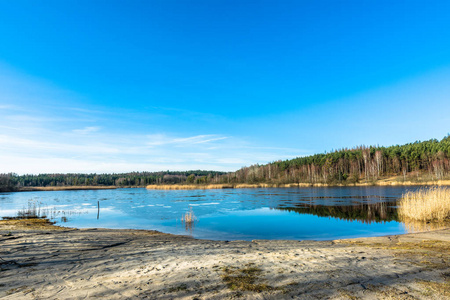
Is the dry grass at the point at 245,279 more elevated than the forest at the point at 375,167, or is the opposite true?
the forest at the point at 375,167

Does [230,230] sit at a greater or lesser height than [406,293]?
lesser

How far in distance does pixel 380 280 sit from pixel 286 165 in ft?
450

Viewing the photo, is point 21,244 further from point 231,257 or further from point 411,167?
point 411,167

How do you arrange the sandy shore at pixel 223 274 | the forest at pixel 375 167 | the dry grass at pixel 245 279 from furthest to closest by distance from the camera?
1. the forest at pixel 375 167
2. the dry grass at pixel 245 279
3. the sandy shore at pixel 223 274

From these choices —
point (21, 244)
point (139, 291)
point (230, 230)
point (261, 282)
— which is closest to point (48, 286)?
point (139, 291)

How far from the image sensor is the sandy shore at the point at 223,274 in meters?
5.05

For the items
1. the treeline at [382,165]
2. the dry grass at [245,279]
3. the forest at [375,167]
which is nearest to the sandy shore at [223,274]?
the dry grass at [245,279]

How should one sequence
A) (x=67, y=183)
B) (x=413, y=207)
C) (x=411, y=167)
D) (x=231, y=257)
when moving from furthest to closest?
1. (x=67, y=183)
2. (x=411, y=167)
3. (x=413, y=207)
4. (x=231, y=257)

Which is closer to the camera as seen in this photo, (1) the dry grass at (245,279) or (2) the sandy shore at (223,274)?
(2) the sandy shore at (223,274)

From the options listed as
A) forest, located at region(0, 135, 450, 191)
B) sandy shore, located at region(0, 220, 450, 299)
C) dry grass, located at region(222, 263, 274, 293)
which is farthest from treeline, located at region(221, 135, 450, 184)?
dry grass, located at region(222, 263, 274, 293)

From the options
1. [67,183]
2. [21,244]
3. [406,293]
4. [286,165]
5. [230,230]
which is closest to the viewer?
[406,293]

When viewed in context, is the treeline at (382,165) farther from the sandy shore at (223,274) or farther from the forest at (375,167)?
the sandy shore at (223,274)

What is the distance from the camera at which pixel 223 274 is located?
621 centimetres

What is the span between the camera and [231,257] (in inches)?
318
